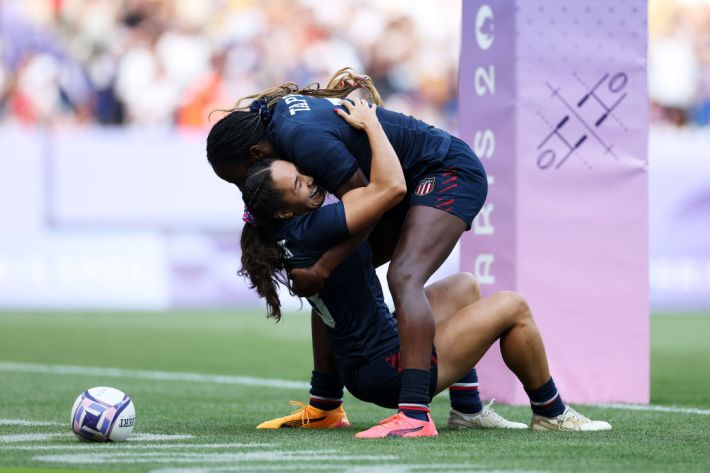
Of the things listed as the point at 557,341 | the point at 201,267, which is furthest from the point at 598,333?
the point at 201,267


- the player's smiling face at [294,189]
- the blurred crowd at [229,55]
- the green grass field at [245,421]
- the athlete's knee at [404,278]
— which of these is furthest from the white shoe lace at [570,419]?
the blurred crowd at [229,55]

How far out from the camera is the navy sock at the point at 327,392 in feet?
18.9

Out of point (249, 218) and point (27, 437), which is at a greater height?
point (249, 218)

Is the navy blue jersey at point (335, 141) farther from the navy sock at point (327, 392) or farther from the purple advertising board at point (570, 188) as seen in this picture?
the purple advertising board at point (570, 188)

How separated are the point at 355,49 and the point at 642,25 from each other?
499 inches

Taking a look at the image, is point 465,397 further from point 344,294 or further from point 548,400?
point 344,294

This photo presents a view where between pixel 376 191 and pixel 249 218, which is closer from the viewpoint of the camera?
pixel 376 191

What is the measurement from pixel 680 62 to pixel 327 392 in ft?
50.8

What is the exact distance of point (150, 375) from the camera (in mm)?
9000

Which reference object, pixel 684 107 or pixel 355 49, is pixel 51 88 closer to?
pixel 355 49

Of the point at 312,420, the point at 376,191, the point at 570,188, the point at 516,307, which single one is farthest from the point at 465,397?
the point at 570,188

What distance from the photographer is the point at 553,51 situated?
7016 mm

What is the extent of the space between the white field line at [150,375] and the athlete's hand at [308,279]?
3.16m

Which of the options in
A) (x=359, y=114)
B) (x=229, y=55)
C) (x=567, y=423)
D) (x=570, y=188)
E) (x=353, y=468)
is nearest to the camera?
(x=353, y=468)
